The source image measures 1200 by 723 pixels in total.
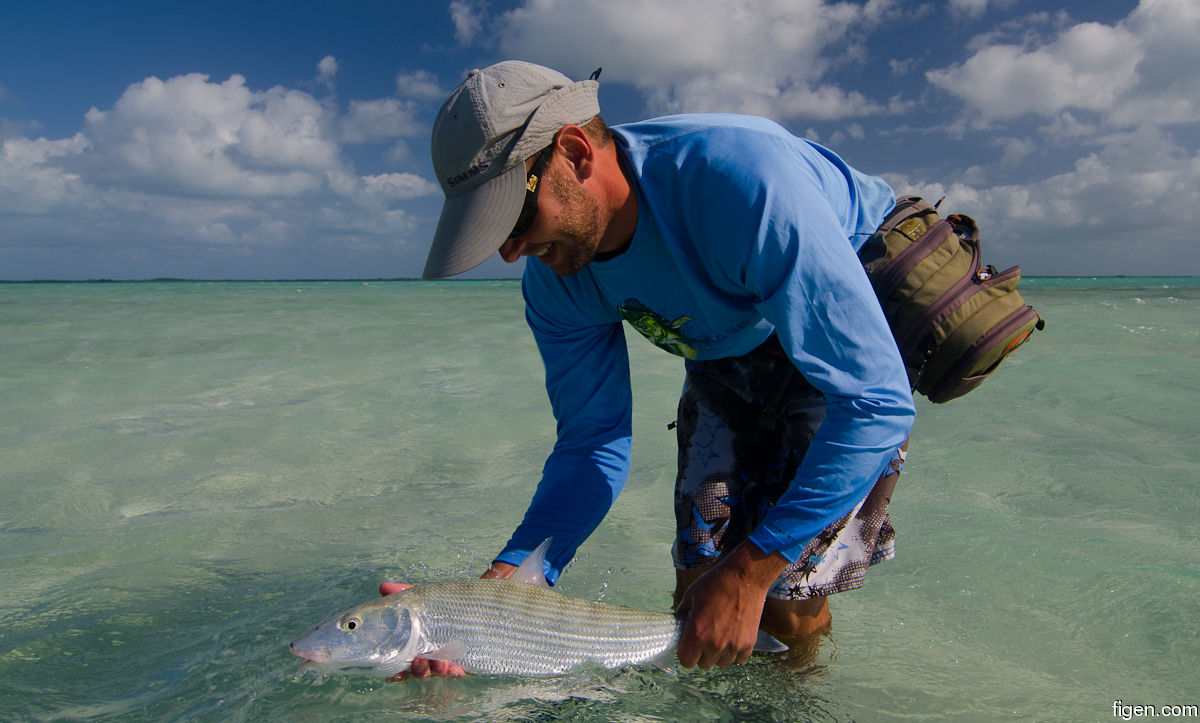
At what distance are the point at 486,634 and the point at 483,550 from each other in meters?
1.65

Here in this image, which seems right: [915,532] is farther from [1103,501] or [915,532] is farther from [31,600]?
[31,600]

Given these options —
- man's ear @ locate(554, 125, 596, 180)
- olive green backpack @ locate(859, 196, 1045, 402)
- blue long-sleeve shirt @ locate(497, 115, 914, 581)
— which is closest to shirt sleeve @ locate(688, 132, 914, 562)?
blue long-sleeve shirt @ locate(497, 115, 914, 581)

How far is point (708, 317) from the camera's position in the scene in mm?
2223

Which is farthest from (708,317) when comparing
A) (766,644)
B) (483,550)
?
(483,550)

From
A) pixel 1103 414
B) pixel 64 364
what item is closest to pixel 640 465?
pixel 1103 414

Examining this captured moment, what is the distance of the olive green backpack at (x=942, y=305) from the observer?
2133mm

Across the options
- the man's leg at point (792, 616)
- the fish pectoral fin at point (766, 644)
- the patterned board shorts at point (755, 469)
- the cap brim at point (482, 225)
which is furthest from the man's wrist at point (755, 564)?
the cap brim at point (482, 225)

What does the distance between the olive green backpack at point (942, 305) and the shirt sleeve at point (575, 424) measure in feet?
2.89

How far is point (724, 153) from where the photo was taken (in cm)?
186

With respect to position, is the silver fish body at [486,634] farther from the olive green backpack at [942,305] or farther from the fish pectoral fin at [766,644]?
the olive green backpack at [942,305]

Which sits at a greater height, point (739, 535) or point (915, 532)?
point (739, 535)

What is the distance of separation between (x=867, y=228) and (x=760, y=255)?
677mm

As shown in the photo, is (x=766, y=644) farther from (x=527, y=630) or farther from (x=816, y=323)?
(x=816, y=323)

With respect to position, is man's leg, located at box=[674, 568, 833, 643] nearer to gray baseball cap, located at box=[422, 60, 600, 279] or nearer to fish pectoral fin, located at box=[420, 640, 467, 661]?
fish pectoral fin, located at box=[420, 640, 467, 661]
